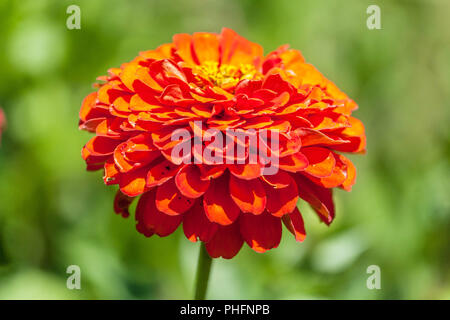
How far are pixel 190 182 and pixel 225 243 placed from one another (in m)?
0.09

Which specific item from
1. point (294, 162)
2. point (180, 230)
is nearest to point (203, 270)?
point (294, 162)

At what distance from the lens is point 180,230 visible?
1046 mm

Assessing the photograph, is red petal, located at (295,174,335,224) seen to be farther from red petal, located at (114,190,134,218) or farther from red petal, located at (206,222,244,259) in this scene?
red petal, located at (114,190,134,218)

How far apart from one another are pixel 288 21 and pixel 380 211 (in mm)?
644

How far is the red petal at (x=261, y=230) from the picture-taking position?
571 millimetres

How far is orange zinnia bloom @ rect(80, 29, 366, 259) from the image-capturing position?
0.55 metres

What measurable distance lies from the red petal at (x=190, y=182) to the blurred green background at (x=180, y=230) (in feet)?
1.21

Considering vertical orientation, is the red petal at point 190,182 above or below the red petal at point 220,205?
above

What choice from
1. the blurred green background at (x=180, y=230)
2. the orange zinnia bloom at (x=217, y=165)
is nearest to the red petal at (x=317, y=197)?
the orange zinnia bloom at (x=217, y=165)

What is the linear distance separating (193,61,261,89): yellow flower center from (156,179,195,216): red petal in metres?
0.17

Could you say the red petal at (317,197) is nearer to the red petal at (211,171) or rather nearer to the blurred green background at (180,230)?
the red petal at (211,171)

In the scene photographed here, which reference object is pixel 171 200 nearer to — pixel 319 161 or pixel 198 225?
pixel 198 225
